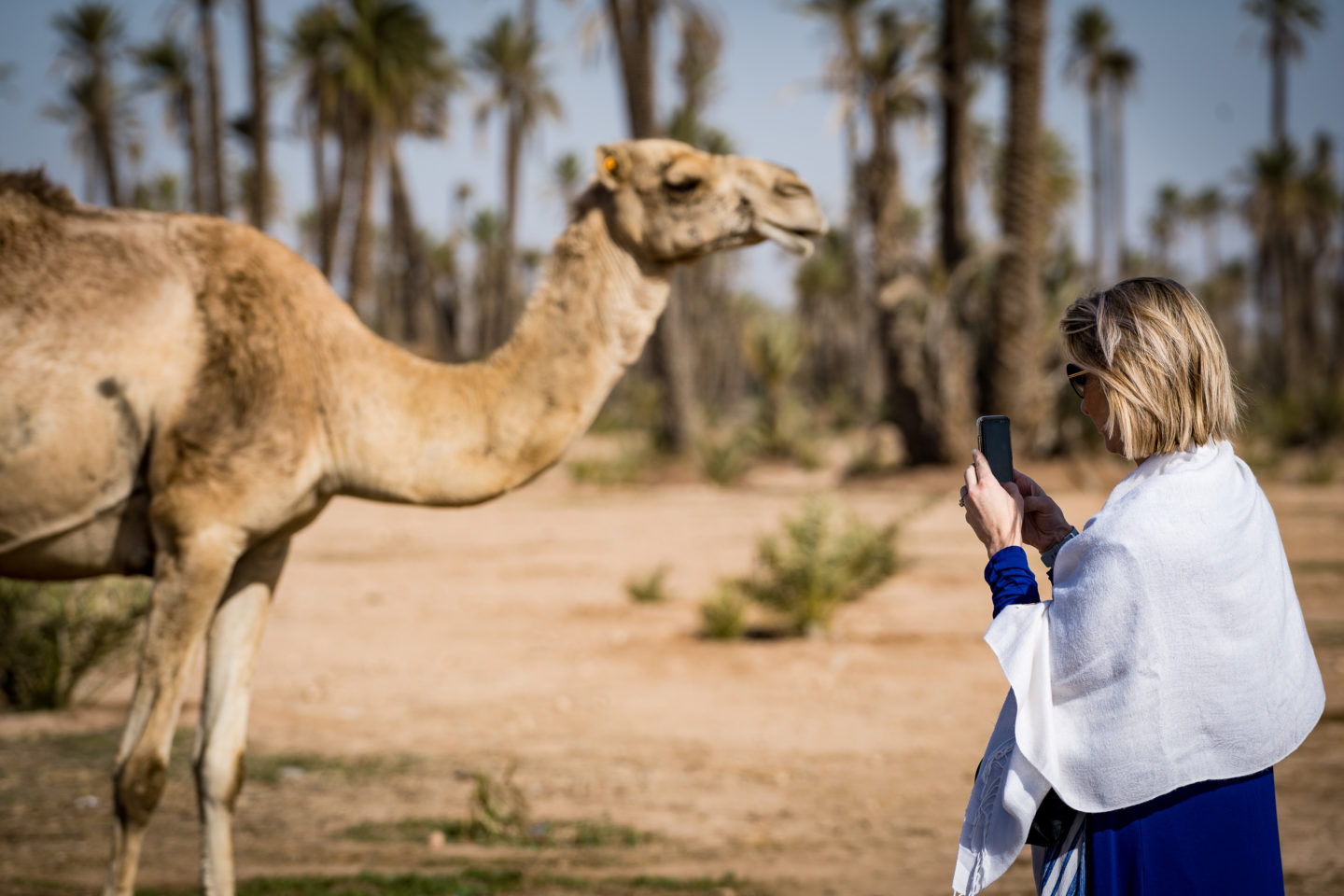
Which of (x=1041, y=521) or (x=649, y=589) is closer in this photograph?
(x=1041, y=521)

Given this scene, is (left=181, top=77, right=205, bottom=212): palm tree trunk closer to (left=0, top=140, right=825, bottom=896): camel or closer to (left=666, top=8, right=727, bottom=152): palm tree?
(left=666, top=8, right=727, bottom=152): palm tree

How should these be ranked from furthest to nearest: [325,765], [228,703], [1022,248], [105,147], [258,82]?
[105,147]
[258,82]
[1022,248]
[325,765]
[228,703]

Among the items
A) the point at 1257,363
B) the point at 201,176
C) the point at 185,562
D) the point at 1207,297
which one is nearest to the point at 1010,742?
the point at 185,562

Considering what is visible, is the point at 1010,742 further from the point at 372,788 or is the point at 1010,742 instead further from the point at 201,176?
the point at 201,176

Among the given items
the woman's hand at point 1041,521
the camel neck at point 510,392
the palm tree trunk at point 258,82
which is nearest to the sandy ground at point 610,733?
the camel neck at point 510,392

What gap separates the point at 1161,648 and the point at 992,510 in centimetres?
38

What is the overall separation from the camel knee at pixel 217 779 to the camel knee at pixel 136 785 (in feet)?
0.88

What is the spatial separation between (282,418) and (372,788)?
8.40ft

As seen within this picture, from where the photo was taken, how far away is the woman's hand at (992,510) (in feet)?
7.22

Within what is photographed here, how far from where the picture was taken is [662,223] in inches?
160

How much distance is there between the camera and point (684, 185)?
405cm

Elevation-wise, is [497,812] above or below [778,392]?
above

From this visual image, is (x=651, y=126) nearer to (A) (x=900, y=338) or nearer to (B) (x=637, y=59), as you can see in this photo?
(B) (x=637, y=59)

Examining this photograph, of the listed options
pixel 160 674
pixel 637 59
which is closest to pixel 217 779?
pixel 160 674
